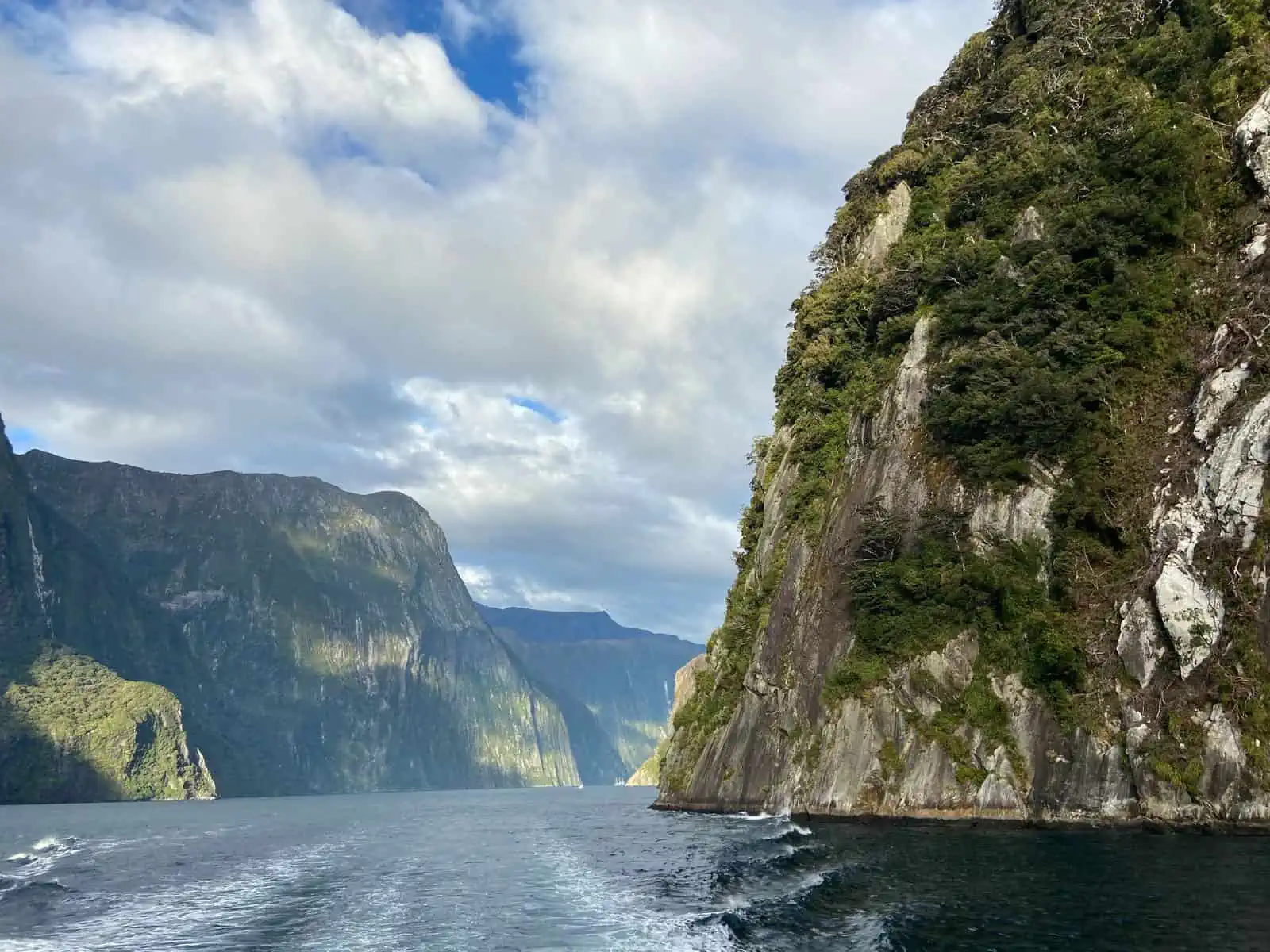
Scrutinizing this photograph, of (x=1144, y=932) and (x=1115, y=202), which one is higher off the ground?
(x=1115, y=202)

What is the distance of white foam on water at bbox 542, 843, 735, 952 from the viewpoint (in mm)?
27016

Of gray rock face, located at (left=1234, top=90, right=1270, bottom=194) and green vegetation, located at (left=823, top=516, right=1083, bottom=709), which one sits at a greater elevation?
gray rock face, located at (left=1234, top=90, right=1270, bottom=194)

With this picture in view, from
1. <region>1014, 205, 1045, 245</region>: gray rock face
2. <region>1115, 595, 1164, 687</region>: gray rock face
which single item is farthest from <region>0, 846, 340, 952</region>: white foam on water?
<region>1014, 205, 1045, 245</region>: gray rock face

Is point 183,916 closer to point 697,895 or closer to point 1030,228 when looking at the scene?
point 697,895


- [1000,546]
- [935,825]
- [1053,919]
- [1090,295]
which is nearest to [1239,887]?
[1053,919]

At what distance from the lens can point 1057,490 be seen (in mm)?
55938

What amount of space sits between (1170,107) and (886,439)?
2617cm

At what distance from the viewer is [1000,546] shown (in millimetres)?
57719

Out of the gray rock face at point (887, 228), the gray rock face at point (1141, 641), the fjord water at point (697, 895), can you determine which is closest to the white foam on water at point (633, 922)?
the fjord water at point (697, 895)

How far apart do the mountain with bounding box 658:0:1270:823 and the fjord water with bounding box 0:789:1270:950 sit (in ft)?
17.8

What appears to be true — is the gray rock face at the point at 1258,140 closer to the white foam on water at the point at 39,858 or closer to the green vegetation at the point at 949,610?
the green vegetation at the point at 949,610

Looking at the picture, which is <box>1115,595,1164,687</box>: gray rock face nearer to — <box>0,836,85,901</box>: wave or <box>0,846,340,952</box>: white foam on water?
<box>0,846,340,952</box>: white foam on water

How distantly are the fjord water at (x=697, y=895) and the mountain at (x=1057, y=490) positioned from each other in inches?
213

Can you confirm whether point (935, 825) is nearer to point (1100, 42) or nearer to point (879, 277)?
point (879, 277)
